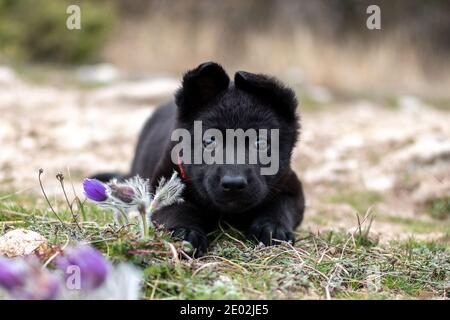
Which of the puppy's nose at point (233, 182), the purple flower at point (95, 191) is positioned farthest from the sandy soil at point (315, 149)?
the purple flower at point (95, 191)

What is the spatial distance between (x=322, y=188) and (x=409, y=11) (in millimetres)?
11665

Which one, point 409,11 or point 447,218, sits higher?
point 409,11

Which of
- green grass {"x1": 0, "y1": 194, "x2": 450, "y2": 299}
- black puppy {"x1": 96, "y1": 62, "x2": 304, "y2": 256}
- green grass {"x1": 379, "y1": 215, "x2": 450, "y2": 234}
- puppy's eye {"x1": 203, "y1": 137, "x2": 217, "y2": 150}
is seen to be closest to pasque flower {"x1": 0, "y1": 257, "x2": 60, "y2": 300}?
green grass {"x1": 0, "y1": 194, "x2": 450, "y2": 299}

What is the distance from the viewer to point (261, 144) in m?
4.37

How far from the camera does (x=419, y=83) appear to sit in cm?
1722

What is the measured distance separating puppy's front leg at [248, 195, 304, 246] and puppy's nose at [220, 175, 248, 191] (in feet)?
1.29

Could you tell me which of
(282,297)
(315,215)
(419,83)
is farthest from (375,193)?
(419,83)

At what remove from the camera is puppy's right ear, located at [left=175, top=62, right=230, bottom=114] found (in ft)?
14.4

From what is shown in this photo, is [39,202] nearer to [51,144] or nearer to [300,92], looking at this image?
[51,144]

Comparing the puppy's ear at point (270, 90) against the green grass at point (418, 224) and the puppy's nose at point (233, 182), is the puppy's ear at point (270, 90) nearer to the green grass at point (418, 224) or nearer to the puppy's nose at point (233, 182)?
the puppy's nose at point (233, 182)

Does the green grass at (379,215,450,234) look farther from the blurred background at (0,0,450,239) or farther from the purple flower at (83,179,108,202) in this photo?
the purple flower at (83,179,108,202)

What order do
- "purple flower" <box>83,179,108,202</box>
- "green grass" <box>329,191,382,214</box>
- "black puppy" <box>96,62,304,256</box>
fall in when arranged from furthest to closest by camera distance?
1. "green grass" <box>329,191,382,214</box>
2. "black puppy" <box>96,62,304,256</box>
3. "purple flower" <box>83,179,108,202</box>

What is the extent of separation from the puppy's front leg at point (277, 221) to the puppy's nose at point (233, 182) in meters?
0.39

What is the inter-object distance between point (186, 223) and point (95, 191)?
2.64 feet
